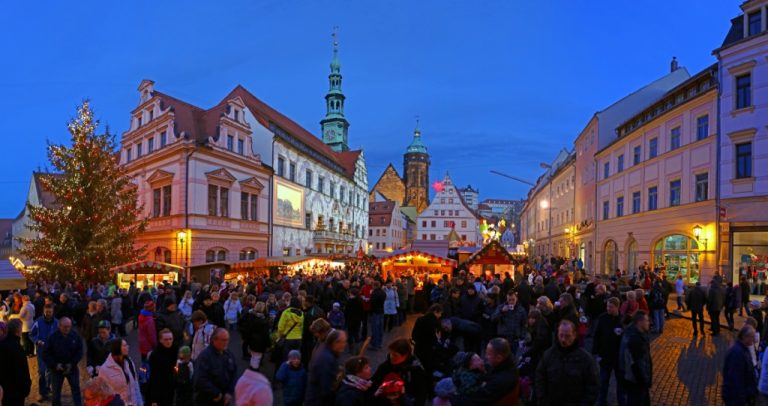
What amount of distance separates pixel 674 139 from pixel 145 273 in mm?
26904

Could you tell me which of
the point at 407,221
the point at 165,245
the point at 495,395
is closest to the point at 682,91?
the point at 495,395

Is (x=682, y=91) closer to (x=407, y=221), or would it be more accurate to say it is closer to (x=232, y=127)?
(x=232, y=127)

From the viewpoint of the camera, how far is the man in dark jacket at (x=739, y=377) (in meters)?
6.18

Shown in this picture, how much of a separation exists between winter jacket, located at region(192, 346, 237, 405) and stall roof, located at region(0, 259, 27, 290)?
Answer: 17.3 metres

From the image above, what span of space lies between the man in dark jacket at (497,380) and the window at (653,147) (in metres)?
27.4

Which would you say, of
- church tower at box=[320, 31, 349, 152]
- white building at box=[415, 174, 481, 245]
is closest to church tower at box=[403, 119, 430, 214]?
white building at box=[415, 174, 481, 245]

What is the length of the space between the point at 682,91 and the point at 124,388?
94.2 ft

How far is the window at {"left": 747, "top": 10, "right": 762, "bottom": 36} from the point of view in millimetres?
21641

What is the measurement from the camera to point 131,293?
1733 cm

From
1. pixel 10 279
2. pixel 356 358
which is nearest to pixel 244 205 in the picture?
pixel 10 279

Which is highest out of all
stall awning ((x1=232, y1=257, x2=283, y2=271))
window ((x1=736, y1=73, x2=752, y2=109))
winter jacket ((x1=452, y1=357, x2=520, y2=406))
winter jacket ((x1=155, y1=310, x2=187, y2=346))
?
window ((x1=736, y1=73, x2=752, y2=109))

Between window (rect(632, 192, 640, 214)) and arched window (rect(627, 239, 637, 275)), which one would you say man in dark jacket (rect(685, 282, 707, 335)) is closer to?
arched window (rect(627, 239, 637, 275))

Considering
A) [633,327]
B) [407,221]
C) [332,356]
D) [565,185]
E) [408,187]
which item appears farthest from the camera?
[408,187]

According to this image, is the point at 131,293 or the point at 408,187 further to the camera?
the point at 408,187
